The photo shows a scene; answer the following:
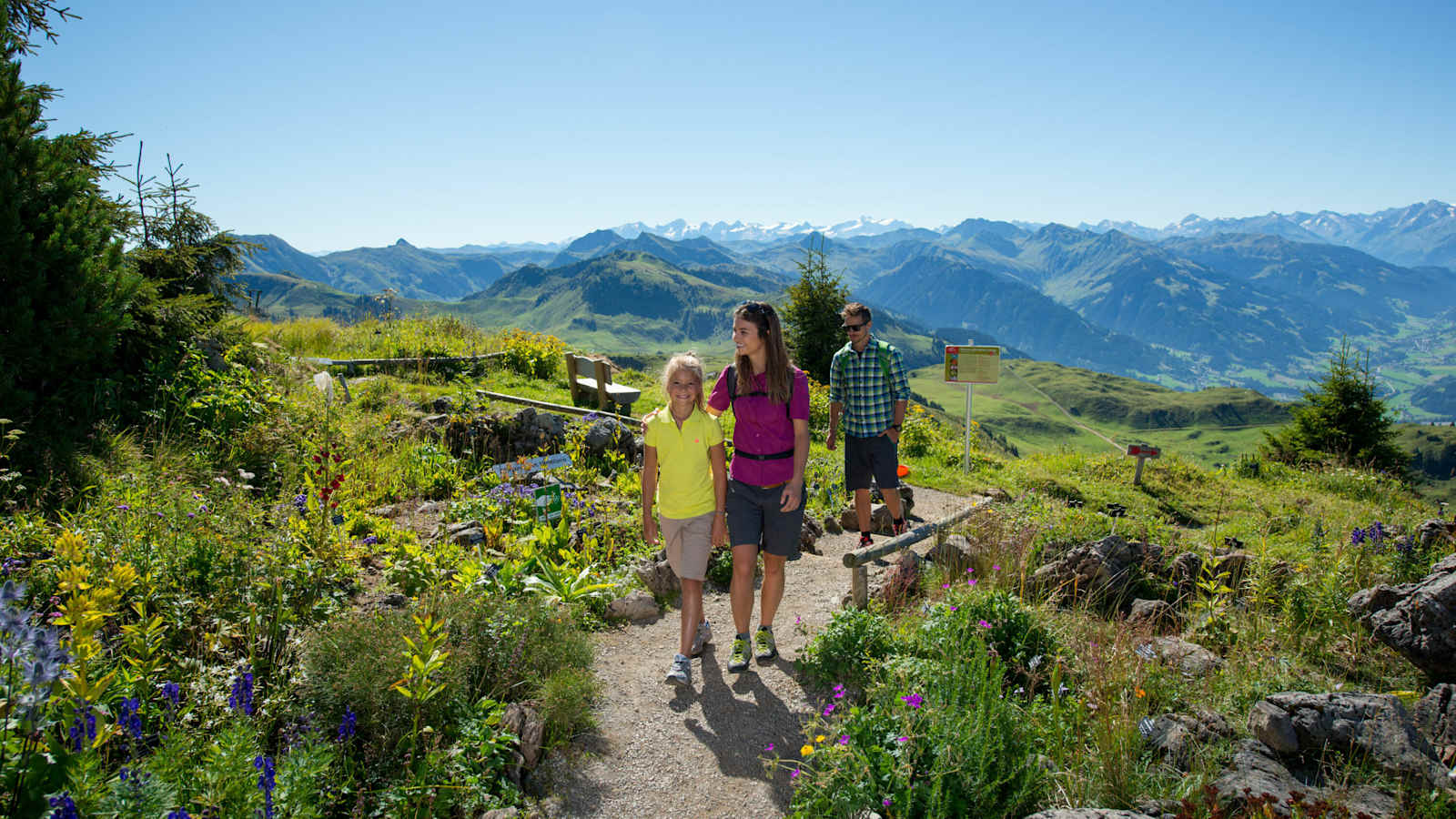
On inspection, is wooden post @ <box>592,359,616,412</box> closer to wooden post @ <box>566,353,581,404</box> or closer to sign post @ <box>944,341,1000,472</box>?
wooden post @ <box>566,353,581,404</box>

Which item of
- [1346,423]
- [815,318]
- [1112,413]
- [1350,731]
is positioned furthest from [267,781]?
[1112,413]

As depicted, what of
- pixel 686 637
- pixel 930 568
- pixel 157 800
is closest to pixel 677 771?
pixel 686 637

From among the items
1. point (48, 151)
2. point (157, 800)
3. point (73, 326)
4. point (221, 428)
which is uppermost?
point (48, 151)

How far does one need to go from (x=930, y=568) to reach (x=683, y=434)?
280 cm

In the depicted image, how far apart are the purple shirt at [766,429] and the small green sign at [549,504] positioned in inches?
104

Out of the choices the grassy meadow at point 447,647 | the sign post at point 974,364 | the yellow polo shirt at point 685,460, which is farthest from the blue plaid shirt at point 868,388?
the sign post at point 974,364

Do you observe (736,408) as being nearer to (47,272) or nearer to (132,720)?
(132,720)

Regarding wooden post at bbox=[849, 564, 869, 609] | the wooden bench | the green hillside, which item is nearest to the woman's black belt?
wooden post at bbox=[849, 564, 869, 609]

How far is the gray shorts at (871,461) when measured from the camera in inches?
258

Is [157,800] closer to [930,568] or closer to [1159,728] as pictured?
[1159,728]

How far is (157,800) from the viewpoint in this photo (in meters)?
2.24

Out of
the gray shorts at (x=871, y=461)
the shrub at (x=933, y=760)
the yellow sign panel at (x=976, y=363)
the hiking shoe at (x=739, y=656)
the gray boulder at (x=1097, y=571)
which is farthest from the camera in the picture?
the yellow sign panel at (x=976, y=363)

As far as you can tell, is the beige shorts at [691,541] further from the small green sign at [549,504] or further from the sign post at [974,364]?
the sign post at [974,364]

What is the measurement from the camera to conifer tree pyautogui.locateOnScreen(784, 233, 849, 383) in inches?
699
